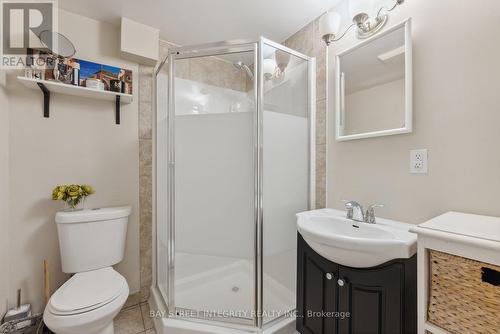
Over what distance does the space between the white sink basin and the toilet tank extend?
1.31m

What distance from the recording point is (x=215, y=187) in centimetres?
147

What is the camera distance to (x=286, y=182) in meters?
1.50

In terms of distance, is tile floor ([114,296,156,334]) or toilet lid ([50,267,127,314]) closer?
toilet lid ([50,267,127,314])

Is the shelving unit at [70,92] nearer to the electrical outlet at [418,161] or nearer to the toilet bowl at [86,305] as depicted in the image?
the toilet bowl at [86,305]

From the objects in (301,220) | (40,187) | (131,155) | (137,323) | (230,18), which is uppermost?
(230,18)

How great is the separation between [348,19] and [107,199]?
219 cm

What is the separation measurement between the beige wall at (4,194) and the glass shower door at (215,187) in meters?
1.02

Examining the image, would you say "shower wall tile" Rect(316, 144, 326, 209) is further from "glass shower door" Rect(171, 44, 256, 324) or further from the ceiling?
the ceiling

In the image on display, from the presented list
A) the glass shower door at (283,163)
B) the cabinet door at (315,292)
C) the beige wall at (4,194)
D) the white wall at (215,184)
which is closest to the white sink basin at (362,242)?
the cabinet door at (315,292)

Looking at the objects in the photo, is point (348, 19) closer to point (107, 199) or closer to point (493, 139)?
point (493, 139)

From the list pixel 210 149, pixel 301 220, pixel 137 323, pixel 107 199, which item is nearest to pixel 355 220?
pixel 301 220

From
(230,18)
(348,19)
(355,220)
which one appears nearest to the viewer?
(355,220)

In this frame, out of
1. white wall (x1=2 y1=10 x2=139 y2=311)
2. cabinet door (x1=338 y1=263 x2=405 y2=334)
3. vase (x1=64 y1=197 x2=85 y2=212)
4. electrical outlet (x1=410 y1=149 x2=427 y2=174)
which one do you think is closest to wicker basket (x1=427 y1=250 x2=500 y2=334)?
cabinet door (x1=338 y1=263 x2=405 y2=334)

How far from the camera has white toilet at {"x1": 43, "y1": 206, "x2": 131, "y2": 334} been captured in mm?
1082
